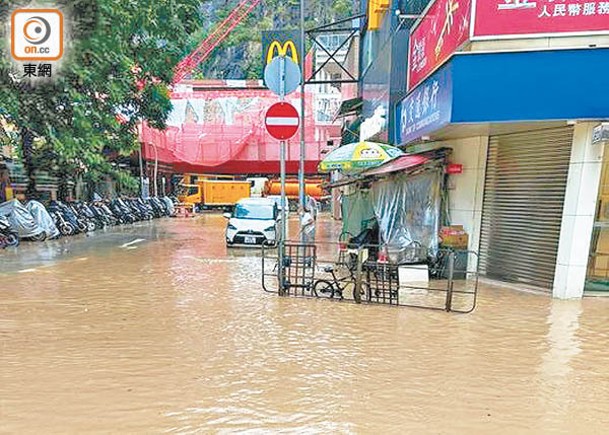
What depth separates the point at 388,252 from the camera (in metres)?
8.93

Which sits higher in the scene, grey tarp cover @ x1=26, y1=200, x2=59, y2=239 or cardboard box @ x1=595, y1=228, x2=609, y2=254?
cardboard box @ x1=595, y1=228, x2=609, y2=254

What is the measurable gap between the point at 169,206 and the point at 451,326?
88.1 ft

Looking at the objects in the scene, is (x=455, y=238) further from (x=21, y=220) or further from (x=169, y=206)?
(x=169, y=206)

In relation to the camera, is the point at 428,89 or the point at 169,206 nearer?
the point at 428,89

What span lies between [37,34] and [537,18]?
8.17 metres

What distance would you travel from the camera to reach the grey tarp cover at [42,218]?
49.3ft

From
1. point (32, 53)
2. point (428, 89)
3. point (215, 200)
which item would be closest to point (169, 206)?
point (215, 200)

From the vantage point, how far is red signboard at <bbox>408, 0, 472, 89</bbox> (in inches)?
292

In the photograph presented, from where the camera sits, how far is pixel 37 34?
895 centimetres

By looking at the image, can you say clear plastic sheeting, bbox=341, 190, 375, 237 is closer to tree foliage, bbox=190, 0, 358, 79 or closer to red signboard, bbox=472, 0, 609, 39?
red signboard, bbox=472, 0, 609, 39

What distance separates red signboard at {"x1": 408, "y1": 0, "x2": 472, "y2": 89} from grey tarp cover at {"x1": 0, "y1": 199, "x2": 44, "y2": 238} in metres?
11.3

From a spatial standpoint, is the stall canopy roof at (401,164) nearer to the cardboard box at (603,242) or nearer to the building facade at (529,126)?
the building facade at (529,126)

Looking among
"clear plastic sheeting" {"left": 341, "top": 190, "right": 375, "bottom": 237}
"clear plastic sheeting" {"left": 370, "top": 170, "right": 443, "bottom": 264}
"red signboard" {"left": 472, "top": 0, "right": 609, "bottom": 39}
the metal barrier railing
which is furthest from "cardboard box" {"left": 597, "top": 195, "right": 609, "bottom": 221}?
"clear plastic sheeting" {"left": 341, "top": 190, "right": 375, "bottom": 237}

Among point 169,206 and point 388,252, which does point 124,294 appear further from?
point 169,206
